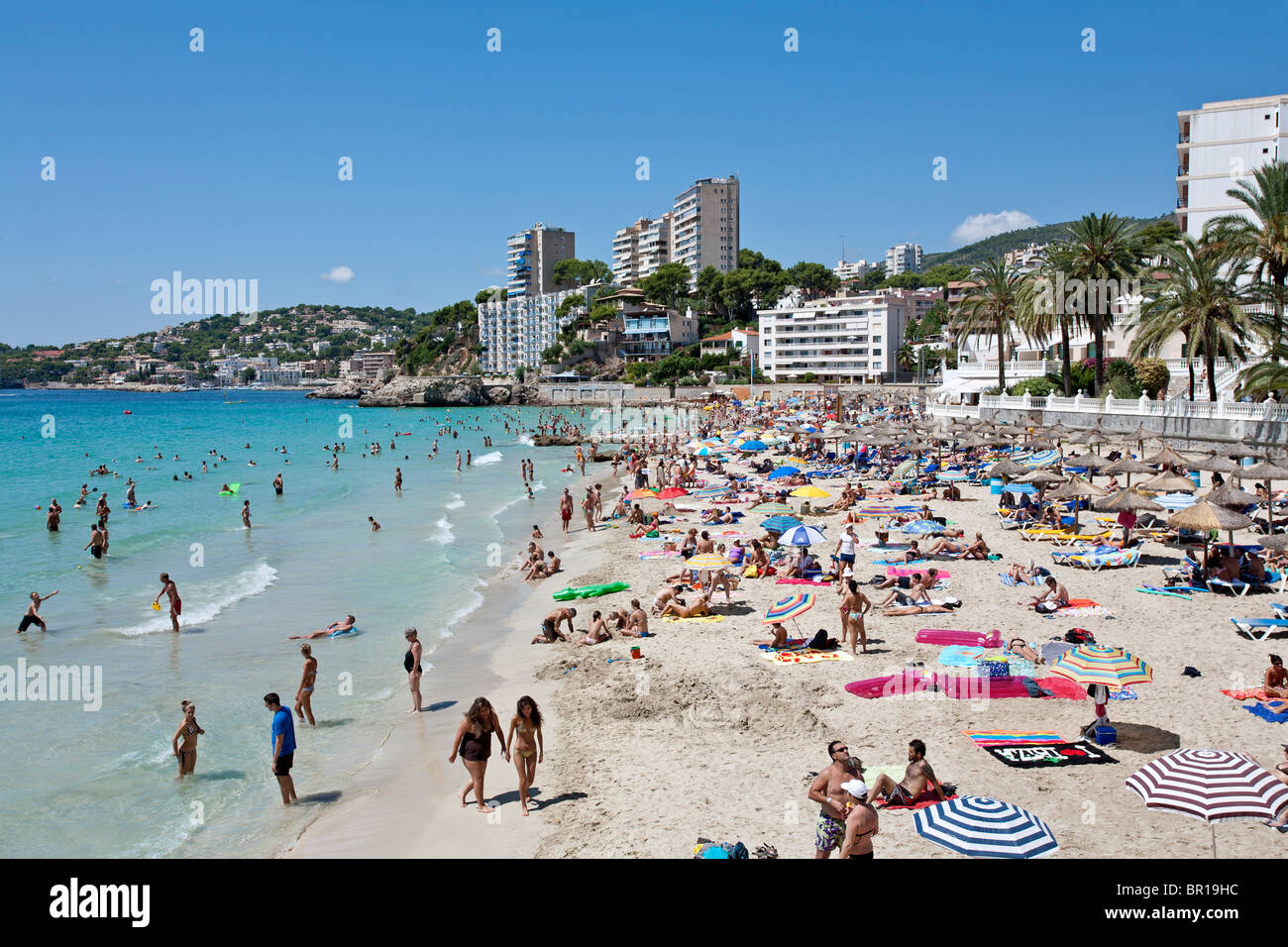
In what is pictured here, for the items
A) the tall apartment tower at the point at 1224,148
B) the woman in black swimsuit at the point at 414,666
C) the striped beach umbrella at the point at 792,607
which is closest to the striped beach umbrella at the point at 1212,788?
the striped beach umbrella at the point at 792,607

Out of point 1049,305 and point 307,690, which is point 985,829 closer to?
point 307,690

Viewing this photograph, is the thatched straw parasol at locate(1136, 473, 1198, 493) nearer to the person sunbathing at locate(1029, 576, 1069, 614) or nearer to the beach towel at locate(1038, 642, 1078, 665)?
the person sunbathing at locate(1029, 576, 1069, 614)

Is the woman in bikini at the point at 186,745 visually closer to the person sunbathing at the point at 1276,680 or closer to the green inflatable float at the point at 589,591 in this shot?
the green inflatable float at the point at 589,591

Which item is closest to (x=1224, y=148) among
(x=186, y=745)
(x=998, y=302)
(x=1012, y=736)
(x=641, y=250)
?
(x=998, y=302)

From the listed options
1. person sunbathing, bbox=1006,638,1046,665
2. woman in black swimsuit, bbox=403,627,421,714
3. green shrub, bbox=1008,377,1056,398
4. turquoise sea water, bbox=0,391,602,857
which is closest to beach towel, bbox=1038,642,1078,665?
person sunbathing, bbox=1006,638,1046,665

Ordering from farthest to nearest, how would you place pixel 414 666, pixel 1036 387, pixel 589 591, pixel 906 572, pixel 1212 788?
1. pixel 1036 387
2. pixel 589 591
3. pixel 906 572
4. pixel 414 666
5. pixel 1212 788

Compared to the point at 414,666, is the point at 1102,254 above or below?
above
